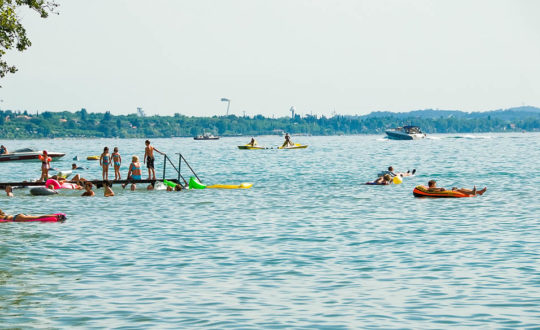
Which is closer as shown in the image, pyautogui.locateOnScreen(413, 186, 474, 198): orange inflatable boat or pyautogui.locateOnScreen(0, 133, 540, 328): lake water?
pyautogui.locateOnScreen(0, 133, 540, 328): lake water

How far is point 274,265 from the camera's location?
22.0m

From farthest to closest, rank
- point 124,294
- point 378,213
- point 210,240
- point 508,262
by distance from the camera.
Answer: point 378,213
point 210,240
point 508,262
point 124,294

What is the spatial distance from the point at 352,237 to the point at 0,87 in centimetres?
2643

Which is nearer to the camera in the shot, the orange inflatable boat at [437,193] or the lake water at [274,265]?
the lake water at [274,265]

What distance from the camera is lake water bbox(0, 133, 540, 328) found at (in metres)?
16.2

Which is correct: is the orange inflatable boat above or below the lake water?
above

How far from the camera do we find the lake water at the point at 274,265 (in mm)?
16219

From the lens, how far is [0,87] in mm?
46031

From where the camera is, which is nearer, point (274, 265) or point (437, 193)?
point (274, 265)

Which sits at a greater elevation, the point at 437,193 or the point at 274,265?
the point at 437,193

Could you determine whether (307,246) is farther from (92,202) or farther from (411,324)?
(92,202)

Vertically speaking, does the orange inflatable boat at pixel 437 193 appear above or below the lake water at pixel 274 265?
above

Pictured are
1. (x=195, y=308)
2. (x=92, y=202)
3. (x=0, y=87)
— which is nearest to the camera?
(x=195, y=308)

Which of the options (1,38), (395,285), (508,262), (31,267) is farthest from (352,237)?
(1,38)
